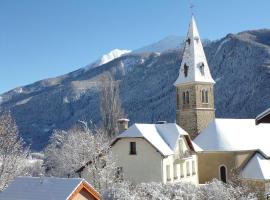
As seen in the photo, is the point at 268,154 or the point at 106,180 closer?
the point at 106,180

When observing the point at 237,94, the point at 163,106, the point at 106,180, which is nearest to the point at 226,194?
the point at 106,180

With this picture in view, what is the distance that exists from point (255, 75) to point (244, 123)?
412 ft

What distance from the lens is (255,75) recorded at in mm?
172500

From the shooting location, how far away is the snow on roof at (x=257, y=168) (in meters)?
43.7

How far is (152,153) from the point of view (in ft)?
128

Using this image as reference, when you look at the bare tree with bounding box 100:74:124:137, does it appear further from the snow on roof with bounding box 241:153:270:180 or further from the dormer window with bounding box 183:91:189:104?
the snow on roof with bounding box 241:153:270:180

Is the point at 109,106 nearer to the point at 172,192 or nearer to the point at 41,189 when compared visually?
the point at 172,192

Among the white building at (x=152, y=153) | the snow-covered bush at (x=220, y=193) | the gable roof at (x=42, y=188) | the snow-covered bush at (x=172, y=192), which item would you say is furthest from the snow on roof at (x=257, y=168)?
the gable roof at (x=42, y=188)

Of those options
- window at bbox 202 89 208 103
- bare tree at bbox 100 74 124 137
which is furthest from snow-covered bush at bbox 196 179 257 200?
bare tree at bbox 100 74 124 137

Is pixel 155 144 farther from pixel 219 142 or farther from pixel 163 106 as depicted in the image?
pixel 163 106

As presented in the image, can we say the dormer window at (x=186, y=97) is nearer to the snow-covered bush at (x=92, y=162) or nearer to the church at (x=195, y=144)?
the church at (x=195, y=144)

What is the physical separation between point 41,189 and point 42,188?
8 centimetres

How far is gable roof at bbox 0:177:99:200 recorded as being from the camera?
23141 mm

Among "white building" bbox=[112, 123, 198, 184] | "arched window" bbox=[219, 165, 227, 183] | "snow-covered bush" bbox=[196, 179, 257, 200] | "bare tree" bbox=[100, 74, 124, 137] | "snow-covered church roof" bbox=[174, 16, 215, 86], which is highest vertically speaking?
"snow-covered church roof" bbox=[174, 16, 215, 86]
